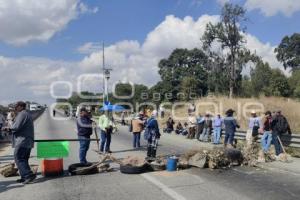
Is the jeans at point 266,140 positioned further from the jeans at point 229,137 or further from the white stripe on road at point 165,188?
A: the white stripe on road at point 165,188

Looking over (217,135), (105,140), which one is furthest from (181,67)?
(105,140)

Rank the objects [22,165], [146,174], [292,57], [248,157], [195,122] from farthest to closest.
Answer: [292,57] → [195,122] → [248,157] → [146,174] → [22,165]

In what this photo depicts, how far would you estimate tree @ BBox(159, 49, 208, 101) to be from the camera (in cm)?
9400

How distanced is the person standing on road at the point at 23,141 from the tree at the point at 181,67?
263 ft

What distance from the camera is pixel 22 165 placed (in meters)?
10.7

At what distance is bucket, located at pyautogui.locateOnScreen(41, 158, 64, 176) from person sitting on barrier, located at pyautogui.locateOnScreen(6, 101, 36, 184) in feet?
2.06

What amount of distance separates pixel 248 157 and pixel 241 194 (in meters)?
4.57

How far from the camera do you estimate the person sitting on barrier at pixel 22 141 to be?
10.6 m

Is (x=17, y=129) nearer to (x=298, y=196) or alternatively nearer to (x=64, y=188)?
(x=64, y=188)

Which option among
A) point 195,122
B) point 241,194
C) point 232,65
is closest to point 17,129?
point 241,194

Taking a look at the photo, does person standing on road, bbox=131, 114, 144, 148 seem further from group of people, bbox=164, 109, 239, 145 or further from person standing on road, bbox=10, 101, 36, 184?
person standing on road, bbox=10, 101, 36, 184

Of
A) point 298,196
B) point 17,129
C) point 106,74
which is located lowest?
point 298,196

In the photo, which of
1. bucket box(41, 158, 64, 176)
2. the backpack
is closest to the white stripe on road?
bucket box(41, 158, 64, 176)

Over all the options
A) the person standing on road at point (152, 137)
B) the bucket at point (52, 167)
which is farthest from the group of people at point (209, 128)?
the bucket at point (52, 167)
